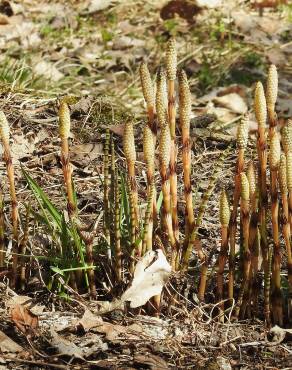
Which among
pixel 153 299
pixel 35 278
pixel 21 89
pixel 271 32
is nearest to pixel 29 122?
pixel 21 89

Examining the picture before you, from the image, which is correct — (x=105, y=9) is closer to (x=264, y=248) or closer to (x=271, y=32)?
(x=271, y=32)

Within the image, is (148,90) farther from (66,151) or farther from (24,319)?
(24,319)

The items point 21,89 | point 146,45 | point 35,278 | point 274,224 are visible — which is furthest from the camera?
point 146,45

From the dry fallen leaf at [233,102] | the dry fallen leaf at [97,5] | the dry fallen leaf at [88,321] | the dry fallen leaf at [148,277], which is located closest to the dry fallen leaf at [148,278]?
the dry fallen leaf at [148,277]

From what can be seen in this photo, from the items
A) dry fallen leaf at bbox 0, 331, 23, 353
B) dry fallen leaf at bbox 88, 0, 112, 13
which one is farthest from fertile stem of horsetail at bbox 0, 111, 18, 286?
dry fallen leaf at bbox 88, 0, 112, 13

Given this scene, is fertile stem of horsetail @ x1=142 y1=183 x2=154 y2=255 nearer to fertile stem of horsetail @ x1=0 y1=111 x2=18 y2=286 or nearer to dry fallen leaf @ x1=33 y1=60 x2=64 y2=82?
fertile stem of horsetail @ x1=0 y1=111 x2=18 y2=286

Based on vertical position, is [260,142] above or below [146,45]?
above
